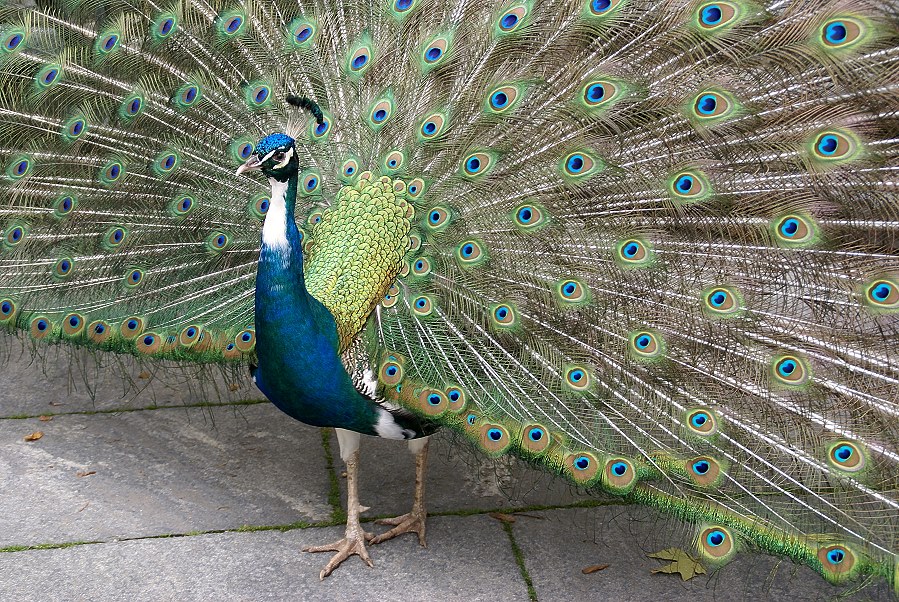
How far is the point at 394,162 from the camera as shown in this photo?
307 centimetres

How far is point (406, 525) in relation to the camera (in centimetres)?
340

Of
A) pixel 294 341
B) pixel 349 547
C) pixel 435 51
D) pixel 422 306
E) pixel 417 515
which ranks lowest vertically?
pixel 349 547

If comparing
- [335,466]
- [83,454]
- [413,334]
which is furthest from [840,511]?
[83,454]

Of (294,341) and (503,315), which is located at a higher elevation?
(503,315)

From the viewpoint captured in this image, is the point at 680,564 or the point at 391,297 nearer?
the point at 391,297

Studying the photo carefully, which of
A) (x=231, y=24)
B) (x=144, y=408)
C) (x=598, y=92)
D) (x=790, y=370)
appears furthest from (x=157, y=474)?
(x=790, y=370)

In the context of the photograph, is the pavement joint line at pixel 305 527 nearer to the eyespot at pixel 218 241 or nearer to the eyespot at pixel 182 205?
the eyespot at pixel 218 241

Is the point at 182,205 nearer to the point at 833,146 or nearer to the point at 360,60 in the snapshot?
the point at 360,60

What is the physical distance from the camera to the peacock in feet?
8.41

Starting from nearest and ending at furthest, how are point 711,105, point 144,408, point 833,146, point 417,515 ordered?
1. point 833,146
2. point 711,105
3. point 417,515
4. point 144,408

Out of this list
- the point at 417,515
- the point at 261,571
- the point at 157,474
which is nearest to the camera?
the point at 261,571

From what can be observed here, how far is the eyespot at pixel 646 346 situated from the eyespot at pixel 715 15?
34.6 inches

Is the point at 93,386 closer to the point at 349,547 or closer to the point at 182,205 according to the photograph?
the point at 182,205

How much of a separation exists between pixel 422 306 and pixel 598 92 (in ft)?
2.77
